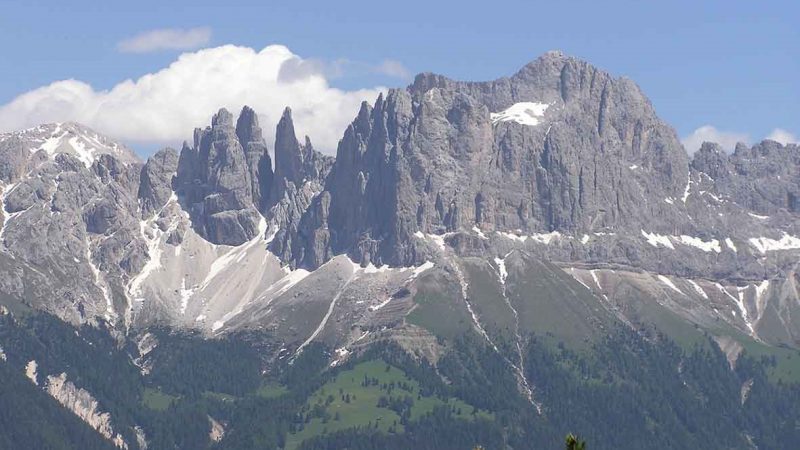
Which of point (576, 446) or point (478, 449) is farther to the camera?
point (478, 449)

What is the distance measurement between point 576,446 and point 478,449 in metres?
22.4

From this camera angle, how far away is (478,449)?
176875mm

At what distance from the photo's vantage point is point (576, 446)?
6132 inches
